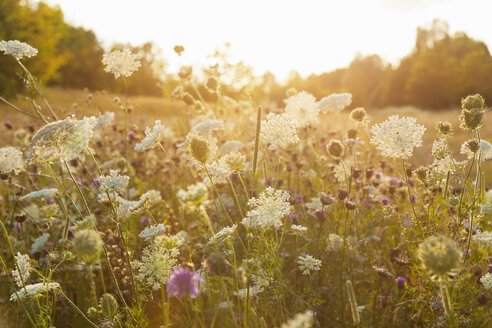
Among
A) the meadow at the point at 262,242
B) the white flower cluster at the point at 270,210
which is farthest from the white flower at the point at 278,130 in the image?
the white flower cluster at the point at 270,210

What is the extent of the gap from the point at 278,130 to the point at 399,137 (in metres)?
0.77

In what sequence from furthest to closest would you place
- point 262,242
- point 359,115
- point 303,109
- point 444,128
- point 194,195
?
point 303,109 < point 359,115 < point 444,128 < point 262,242 < point 194,195

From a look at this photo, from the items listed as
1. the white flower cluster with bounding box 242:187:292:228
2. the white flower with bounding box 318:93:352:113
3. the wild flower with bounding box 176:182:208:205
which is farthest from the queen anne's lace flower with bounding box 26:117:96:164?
the white flower with bounding box 318:93:352:113

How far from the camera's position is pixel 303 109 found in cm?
337

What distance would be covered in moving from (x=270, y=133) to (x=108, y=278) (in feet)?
7.51

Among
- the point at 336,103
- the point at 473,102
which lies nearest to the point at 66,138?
the point at 336,103

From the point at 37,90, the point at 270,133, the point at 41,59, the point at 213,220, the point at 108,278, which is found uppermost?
the point at 41,59

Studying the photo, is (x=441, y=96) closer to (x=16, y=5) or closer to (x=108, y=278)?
(x=16, y=5)

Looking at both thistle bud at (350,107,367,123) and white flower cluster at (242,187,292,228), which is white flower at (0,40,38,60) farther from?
thistle bud at (350,107,367,123)

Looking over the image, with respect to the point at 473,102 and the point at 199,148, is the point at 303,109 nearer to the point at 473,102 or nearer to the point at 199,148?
the point at 473,102

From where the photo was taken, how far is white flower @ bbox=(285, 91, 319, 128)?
10.9ft

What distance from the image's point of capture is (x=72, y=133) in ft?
7.14

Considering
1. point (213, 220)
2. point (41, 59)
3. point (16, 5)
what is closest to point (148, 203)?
point (213, 220)

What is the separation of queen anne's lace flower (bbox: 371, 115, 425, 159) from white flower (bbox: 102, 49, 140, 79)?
224cm
